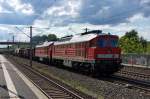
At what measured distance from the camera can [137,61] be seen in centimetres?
5466

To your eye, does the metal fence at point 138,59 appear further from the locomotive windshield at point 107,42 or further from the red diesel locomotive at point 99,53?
the locomotive windshield at point 107,42

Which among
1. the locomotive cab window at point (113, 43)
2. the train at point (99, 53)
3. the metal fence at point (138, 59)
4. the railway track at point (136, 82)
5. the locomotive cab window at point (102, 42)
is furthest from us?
the metal fence at point (138, 59)

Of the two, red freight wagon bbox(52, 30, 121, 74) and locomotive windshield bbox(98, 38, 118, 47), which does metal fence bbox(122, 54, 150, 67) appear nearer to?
red freight wagon bbox(52, 30, 121, 74)

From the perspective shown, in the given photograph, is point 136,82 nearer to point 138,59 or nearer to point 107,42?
point 107,42

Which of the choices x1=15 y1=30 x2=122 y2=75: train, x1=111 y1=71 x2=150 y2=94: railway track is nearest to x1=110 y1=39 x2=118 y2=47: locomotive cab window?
x1=15 y1=30 x2=122 y2=75: train

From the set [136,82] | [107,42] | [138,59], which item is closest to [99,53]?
[107,42]

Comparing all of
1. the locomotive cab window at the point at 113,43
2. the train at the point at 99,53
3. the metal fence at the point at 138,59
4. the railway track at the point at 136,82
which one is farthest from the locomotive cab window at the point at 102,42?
the metal fence at the point at 138,59

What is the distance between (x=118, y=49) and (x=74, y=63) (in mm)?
6998

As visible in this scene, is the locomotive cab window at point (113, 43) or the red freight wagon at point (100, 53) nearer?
→ the red freight wagon at point (100, 53)

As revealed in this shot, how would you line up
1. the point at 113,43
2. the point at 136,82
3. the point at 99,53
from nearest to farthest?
the point at 136,82, the point at 99,53, the point at 113,43

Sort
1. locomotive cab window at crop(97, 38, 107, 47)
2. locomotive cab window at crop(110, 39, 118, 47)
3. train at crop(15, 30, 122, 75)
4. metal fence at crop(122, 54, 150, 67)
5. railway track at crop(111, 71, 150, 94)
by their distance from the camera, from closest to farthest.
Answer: railway track at crop(111, 71, 150, 94), train at crop(15, 30, 122, 75), locomotive cab window at crop(97, 38, 107, 47), locomotive cab window at crop(110, 39, 118, 47), metal fence at crop(122, 54, 150, 67)

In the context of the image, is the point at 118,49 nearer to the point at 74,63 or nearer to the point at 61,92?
the point at 74,63

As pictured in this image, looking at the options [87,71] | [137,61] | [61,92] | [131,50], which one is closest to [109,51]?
[87,71]

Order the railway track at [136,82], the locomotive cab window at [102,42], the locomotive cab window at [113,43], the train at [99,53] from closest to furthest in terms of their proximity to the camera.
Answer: the railway track at [136,82] → the train at [99,53] → the locomotive cab window at [102,42] → the locomotive cab window at [113,43]
